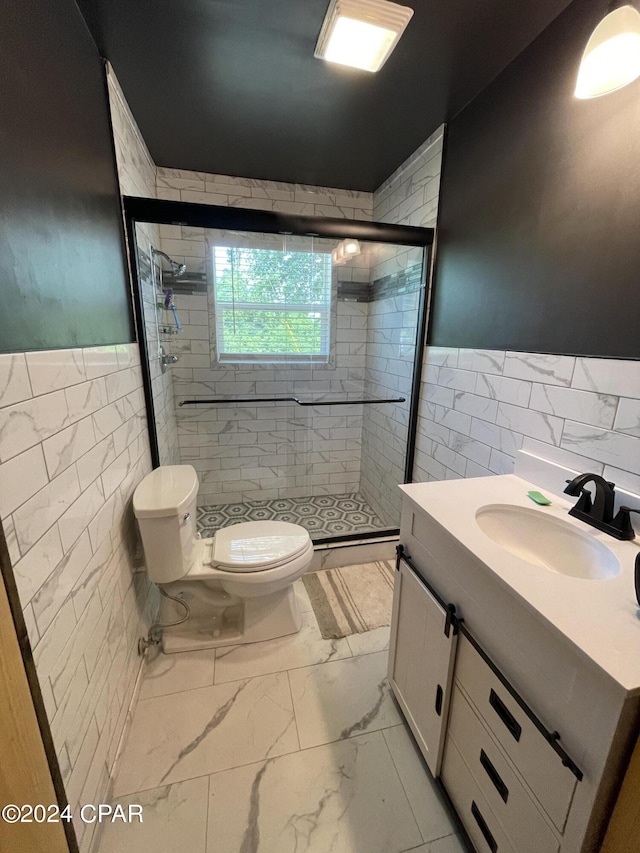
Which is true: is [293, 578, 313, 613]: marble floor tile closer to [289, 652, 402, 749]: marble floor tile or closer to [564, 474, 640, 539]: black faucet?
[289, 652, 402, 749]: marble floor tile

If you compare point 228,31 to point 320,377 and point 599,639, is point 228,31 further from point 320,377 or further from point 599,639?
point 599,639

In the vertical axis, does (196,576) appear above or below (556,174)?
below

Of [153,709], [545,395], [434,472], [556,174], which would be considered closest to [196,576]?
[153,709]

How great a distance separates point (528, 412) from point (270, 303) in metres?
1.88

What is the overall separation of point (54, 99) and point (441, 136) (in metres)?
1.68

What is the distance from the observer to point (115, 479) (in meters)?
1.27

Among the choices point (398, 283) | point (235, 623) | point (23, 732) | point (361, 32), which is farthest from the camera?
point (398, 283)

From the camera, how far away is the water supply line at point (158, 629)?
1481mm

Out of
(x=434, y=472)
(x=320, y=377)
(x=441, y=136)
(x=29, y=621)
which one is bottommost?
(x=434, y=472)

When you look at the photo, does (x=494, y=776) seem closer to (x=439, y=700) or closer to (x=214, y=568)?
(x=439, y=700)

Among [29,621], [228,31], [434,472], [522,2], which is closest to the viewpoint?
[29,621]

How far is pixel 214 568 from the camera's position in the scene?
150 cm

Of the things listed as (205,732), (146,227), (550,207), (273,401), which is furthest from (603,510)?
(146,227)

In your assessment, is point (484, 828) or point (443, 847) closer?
point (484, 828)
